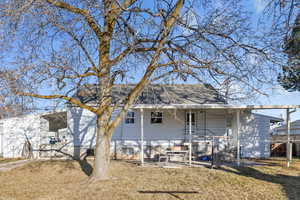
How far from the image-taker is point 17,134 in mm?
15453

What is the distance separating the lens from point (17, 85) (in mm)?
6309

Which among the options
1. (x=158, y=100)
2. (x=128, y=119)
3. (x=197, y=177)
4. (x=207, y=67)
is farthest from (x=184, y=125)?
(x=207, y=67)

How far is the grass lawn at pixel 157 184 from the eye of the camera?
6.22 m

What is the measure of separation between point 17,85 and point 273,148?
52.1 ft

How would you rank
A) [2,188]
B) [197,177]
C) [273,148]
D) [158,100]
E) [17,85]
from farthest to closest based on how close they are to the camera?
[273,148] < [158,100] < [197,177] < [2,188] < [17,85]

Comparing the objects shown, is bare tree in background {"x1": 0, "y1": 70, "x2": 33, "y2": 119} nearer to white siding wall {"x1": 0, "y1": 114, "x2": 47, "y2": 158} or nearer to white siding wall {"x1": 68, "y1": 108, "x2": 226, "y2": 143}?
white siding wall {"x1": 68, "y1": 108, "x2": 226, "y2": 143}

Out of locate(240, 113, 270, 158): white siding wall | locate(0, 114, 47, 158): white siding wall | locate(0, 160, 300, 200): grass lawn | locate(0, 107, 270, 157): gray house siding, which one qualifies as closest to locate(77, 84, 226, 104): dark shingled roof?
locate(0, 107, 270, 157): gray house siding

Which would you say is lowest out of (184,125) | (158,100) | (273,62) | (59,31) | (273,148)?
(273,148)

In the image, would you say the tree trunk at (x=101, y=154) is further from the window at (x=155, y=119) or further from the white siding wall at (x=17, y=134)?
the white siding wall at (x=17, y=134)

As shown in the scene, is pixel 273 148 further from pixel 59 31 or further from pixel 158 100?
pixel 59 31

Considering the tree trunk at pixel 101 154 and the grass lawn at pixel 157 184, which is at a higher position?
the tree trunk at pixel 101 154

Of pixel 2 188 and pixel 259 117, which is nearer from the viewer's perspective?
pixel 2 188

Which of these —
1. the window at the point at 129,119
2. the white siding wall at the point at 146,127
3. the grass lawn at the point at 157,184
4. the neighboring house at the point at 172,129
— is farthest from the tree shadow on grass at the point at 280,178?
the window at the point at 129,119

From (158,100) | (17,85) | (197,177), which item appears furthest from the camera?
(158,100)
